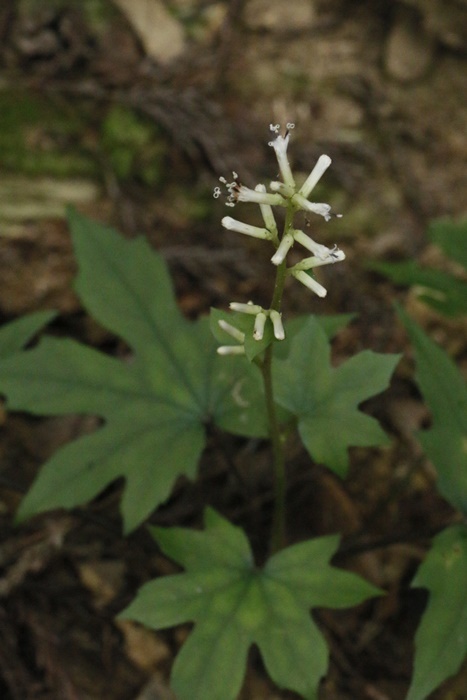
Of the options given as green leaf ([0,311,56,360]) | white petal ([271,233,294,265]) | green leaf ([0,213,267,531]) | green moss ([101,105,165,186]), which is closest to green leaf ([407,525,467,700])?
green leaf ([0,213,267,531])

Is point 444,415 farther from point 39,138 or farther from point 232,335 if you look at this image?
point 39,138

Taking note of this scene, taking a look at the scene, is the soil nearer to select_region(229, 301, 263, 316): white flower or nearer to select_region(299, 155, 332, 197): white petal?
select_region(229, 301, 263, 316): white flower

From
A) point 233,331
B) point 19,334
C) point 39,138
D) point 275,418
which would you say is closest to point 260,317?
point 233,331

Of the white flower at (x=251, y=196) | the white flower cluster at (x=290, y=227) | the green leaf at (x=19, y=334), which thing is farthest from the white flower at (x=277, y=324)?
the green leaf at (x=19, y=334)

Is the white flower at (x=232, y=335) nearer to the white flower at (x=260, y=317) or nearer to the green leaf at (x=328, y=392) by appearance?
the white flower at (x=260, y=317)

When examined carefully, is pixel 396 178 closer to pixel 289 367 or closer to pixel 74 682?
pixel 289 367

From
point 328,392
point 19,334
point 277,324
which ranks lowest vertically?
point 19,334

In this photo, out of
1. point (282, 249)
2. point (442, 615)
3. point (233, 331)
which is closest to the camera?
point (282, 249)
